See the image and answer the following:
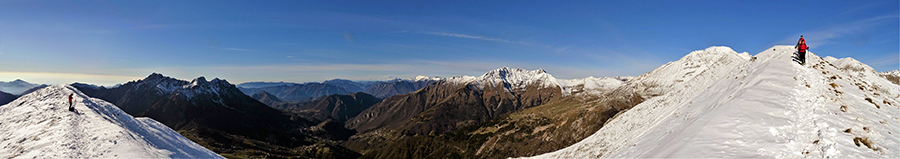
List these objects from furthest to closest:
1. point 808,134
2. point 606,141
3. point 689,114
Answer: point 606,141 < point 689,114 < point 808,134

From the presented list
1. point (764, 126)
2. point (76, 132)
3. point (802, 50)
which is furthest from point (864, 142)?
point (76, 132)

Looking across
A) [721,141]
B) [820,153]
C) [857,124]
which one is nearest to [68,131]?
[721,141]

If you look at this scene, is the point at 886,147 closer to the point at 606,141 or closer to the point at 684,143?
the point at 684,143

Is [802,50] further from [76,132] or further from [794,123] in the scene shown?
[76,132]

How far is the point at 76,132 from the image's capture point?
28.7 metres

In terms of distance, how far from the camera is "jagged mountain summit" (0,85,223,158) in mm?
25984

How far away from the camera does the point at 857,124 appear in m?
21.3

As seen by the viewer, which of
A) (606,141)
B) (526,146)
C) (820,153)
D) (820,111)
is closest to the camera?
(820,153)

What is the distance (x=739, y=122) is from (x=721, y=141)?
370 centimetres

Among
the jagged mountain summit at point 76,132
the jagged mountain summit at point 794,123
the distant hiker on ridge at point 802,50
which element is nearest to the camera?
the jagged mountain summit at point 794,123

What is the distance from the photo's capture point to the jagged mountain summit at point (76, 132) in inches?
1023

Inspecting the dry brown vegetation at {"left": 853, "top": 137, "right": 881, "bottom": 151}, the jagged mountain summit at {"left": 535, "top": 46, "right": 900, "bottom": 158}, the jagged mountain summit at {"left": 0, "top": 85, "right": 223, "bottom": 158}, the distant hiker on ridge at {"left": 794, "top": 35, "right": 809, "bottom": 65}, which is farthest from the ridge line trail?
the jagged mountain summit at {"left": 0, "top": 85, "right": 223, "bottom": 158}

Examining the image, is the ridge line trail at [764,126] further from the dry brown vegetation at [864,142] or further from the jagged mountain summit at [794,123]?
the dry brown vegetation at [864,142]

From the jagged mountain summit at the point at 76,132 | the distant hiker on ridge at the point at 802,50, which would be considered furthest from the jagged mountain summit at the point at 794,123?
the jagged mountain summit at the point at 76,132
